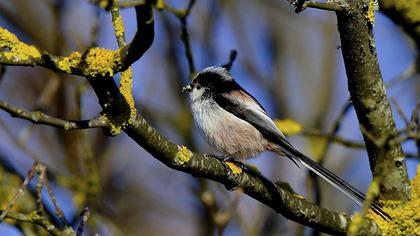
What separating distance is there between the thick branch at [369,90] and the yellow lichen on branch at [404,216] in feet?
0.14

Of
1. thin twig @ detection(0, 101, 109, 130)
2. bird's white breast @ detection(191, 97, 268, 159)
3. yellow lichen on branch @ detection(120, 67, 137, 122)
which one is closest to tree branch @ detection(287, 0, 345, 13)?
yellow lichen on branch @ detection(120, 67, 137, 122)

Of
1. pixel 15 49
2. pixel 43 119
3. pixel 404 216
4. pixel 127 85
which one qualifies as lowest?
pixel 43 119

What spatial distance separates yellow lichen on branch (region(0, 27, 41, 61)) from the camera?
2.32 m

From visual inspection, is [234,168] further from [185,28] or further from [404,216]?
[185,28]

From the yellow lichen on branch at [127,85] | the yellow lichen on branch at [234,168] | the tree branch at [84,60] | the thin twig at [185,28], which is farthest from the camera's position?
the thin twig at [185,28]

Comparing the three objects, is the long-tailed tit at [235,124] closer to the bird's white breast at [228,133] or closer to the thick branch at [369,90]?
the bird's white breast at [228,133]

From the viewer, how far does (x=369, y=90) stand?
3.21m

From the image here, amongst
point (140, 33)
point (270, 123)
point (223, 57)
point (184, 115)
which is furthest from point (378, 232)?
point (223, 57)

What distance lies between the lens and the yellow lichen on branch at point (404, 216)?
336 centimetres

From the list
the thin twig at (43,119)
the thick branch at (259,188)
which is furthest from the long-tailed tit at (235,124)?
the thin twig at (43,119)

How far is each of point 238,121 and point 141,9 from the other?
2.58 m

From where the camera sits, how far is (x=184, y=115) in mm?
5965

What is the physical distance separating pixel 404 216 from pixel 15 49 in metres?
2.17

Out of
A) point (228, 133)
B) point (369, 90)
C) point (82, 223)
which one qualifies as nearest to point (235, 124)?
point (228, 133)
